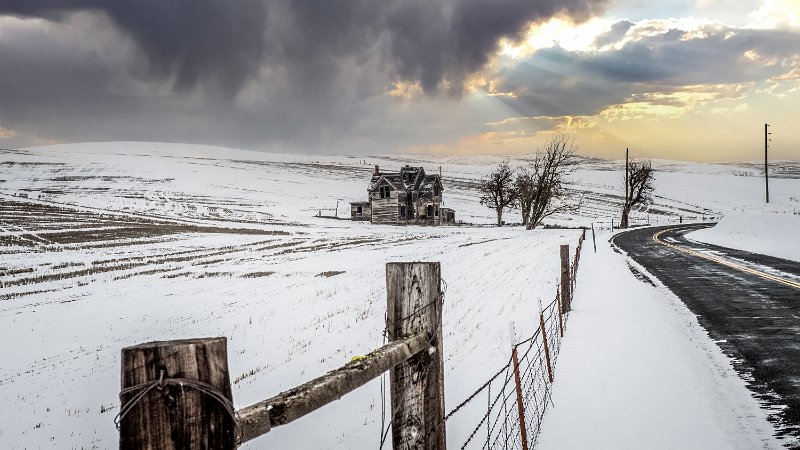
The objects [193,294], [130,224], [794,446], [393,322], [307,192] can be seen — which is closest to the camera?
[393,322]

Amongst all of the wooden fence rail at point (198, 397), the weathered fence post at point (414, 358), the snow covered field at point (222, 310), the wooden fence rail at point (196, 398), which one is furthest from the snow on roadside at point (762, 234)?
the wooden fence rail at point (196, 398)

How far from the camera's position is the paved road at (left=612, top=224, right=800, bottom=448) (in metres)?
7.04

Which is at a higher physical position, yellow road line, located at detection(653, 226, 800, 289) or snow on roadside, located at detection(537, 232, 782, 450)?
snow on roadside, located at detection(537, 232, 782, 450)

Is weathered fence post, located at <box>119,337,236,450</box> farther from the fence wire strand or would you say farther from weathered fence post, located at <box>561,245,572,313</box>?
weathered fence post, located at <box>561,245,572,313</box>

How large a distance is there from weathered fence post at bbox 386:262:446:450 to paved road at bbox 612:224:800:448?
433 centimetres

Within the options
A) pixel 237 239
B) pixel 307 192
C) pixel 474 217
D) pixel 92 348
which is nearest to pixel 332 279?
pixel 92 348

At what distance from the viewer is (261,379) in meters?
8.62

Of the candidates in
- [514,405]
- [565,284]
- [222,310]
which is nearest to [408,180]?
[222,310]

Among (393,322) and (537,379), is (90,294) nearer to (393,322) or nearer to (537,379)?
(537,379)

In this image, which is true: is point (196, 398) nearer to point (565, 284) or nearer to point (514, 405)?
point (514, 405)

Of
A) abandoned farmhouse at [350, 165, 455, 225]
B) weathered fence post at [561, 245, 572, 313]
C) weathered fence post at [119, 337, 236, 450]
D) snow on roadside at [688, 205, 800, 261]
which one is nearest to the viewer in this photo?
weathered fence post at [119, 337, 236, 450]

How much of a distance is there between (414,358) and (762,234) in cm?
3385

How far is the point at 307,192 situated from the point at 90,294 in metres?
80.1

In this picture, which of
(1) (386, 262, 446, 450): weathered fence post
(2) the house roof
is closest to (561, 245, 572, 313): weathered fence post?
(1) (386, 262, 446, 450): weathered fence post
